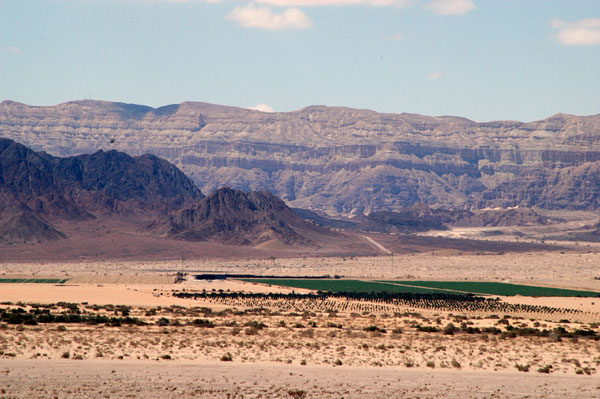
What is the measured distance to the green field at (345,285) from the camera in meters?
166

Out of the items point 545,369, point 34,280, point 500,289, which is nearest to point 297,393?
point 545,369

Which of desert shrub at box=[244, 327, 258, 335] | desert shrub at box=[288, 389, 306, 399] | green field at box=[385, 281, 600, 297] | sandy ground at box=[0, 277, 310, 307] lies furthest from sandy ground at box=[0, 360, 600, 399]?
green field at box=[385, 281, 600, 297]

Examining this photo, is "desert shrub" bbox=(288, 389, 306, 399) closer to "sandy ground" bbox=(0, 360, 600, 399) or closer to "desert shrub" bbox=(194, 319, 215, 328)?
"sandy ground" bbox=(0, 360, 600, 399)

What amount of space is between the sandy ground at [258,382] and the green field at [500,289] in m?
111

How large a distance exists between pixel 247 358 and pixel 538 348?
873 inches

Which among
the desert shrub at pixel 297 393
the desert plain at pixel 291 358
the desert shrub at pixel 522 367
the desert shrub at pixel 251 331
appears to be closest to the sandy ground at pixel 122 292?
the desert plain at pixel 291 358

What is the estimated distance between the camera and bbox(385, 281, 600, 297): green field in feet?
531

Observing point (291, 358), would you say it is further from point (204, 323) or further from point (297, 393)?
point (204, 323)

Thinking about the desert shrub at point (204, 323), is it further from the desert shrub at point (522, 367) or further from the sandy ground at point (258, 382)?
the desert shrub at point (522, 367)

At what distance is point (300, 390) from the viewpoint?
1864 inches

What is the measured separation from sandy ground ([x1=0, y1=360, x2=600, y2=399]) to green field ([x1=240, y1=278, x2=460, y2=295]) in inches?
4313

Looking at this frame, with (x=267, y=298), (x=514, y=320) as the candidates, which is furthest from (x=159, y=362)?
(x=267, y=298)

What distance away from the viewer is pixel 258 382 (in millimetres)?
49219

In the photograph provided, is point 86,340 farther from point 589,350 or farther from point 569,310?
point 569,310
